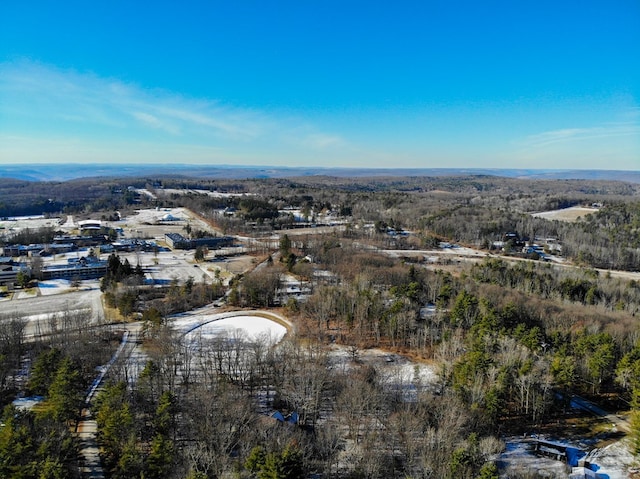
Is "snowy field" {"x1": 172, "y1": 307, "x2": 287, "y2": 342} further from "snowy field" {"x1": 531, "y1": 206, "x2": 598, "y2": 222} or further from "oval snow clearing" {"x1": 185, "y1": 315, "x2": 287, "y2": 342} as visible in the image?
"snowy field" {"x1": 531, "y1": 206, "x2": 598, "y2": 222}

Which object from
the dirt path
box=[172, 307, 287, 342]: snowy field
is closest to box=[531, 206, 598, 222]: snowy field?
box=[172, 307, 287, 342]: snowy field

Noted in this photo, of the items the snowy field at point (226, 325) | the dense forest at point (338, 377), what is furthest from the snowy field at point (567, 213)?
the snowy field at point (226, 325)

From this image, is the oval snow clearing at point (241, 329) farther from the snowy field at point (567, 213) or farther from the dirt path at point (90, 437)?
the snowy field at point (567, 213)

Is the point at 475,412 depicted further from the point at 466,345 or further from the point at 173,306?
the point at 173,306

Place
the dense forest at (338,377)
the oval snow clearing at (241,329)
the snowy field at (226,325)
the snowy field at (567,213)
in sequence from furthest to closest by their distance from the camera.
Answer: the snowy field at (567,213)
the snowy field at (226,325)
the oval snow clearing at (241,329)
the dense forest at (338,377)

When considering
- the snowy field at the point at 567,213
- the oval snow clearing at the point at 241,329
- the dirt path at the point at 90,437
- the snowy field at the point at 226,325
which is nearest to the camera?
the dirt path at the point at 90,437

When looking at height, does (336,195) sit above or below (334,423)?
above

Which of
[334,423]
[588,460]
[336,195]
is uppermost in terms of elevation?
[336,195]

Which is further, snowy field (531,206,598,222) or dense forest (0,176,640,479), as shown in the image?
snowy field (531,206,598,222)

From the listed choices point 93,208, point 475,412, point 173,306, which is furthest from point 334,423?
point 93,208
